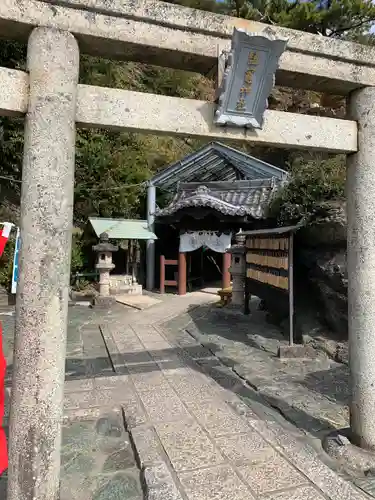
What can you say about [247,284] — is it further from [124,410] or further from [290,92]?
[290,92]

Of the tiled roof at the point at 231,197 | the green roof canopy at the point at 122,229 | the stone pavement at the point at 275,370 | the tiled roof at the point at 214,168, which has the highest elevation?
the tiled roof at the point at 214,168

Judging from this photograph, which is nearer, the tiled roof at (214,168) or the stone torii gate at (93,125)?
the stone torii gate at (93,125)

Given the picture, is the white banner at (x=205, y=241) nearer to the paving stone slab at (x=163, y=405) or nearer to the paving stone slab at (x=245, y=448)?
the paving stone slab at (x=163, y=405)

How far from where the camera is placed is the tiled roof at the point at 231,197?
14.4 metres

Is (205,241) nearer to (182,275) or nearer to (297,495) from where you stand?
(182,275)

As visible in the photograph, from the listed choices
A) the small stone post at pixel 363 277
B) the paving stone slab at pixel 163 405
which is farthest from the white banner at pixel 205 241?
the small stone post at pixel 363 277

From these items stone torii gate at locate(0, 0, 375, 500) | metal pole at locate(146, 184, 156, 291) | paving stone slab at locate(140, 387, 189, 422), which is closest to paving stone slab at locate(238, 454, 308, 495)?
stone torii gate at locate(0, 0, 375, 500)

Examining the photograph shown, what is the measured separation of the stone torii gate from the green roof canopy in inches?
490

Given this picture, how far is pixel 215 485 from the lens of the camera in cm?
297

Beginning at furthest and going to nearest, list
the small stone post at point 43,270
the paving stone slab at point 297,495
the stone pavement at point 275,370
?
1. the stone pavement at point 275,370
2. the paving stone slab at point 297,495
3. the small stone post at point 43,270

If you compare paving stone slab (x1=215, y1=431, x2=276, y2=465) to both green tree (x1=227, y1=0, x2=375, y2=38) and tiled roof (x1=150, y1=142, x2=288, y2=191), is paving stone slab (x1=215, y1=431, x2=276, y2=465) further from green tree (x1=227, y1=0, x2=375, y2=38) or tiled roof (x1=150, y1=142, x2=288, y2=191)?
green tree (x1=227, y1=0, x2=375, y2=38)

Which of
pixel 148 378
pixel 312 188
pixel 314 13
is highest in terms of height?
pixel 314 13

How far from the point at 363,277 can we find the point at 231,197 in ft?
44.1

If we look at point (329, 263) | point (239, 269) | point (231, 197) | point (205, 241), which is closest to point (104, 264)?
point (205, 241)
